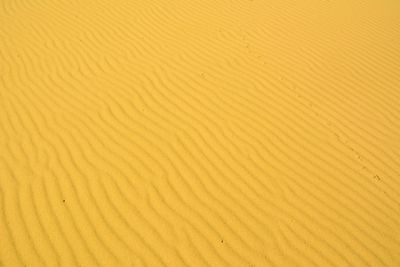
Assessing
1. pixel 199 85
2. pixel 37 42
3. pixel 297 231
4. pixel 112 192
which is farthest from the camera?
pixel 37 42

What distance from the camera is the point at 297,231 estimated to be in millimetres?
3168

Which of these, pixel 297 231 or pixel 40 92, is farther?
pixel 40 92

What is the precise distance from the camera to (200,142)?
3955mm

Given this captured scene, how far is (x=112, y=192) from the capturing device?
339 cm

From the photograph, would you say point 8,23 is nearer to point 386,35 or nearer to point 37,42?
point 37,42

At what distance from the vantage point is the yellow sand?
120 inches

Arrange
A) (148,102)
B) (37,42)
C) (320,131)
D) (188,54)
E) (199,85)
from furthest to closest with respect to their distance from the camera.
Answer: (37,42) < (188,54) < (199,85) < (148,102) < (320,131)

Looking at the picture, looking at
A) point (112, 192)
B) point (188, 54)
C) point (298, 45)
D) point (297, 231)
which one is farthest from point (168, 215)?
point (298, 45)

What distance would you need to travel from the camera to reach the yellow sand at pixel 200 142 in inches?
120

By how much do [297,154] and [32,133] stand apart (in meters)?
3.02

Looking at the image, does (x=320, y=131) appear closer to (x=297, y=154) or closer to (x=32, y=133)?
(x=297, y=154)

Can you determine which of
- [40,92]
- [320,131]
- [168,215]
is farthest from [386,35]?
[40,92]

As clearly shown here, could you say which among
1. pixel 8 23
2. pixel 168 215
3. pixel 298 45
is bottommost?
pixel 168 215

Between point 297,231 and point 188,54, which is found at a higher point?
point 188,54
